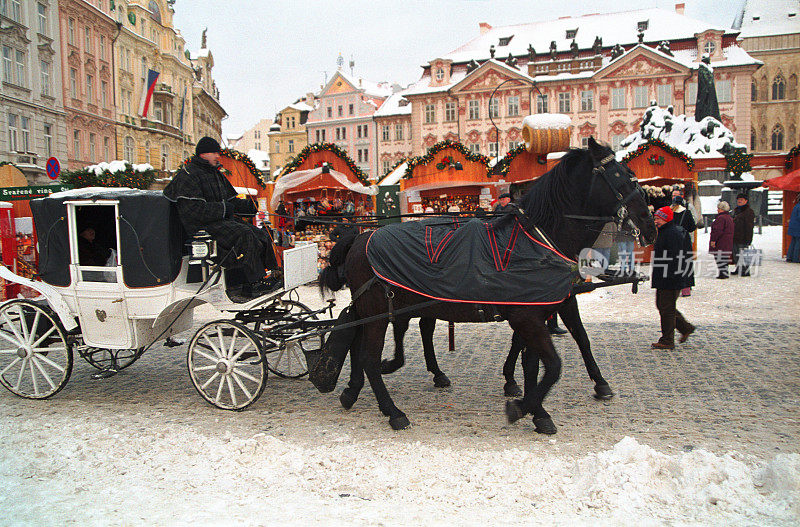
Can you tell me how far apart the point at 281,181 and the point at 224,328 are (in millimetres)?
10994

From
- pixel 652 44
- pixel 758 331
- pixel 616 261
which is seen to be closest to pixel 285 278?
pixel 758 331

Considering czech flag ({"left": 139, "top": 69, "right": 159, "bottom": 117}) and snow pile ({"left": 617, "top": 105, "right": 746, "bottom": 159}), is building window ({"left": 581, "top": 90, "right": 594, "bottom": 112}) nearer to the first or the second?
snow pile ({"left": 617, "top": 105, "right": 746, "bottom": 159})

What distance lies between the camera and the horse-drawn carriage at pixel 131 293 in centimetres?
529

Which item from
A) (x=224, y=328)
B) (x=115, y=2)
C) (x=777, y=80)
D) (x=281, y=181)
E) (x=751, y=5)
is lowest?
(x=224, y=328)

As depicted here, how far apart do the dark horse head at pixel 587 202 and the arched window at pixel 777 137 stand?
207 feet

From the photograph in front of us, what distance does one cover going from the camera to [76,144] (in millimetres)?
22297

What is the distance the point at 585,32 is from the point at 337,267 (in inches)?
2059

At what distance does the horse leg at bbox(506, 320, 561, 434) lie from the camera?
4469mm

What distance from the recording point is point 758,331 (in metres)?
8.18

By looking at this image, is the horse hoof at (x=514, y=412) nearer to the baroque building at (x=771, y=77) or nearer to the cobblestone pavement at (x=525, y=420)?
the cobblestone pavement at (x=525, y=420)

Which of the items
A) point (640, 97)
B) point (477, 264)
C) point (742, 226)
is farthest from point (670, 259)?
point (640, 97)

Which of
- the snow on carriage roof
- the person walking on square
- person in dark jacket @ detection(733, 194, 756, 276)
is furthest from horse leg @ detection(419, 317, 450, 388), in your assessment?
the snow on carriage roof

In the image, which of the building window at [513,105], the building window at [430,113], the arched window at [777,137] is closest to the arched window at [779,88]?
the arched window at [777,137]

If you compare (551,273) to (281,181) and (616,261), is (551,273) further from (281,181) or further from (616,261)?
(281,181)
